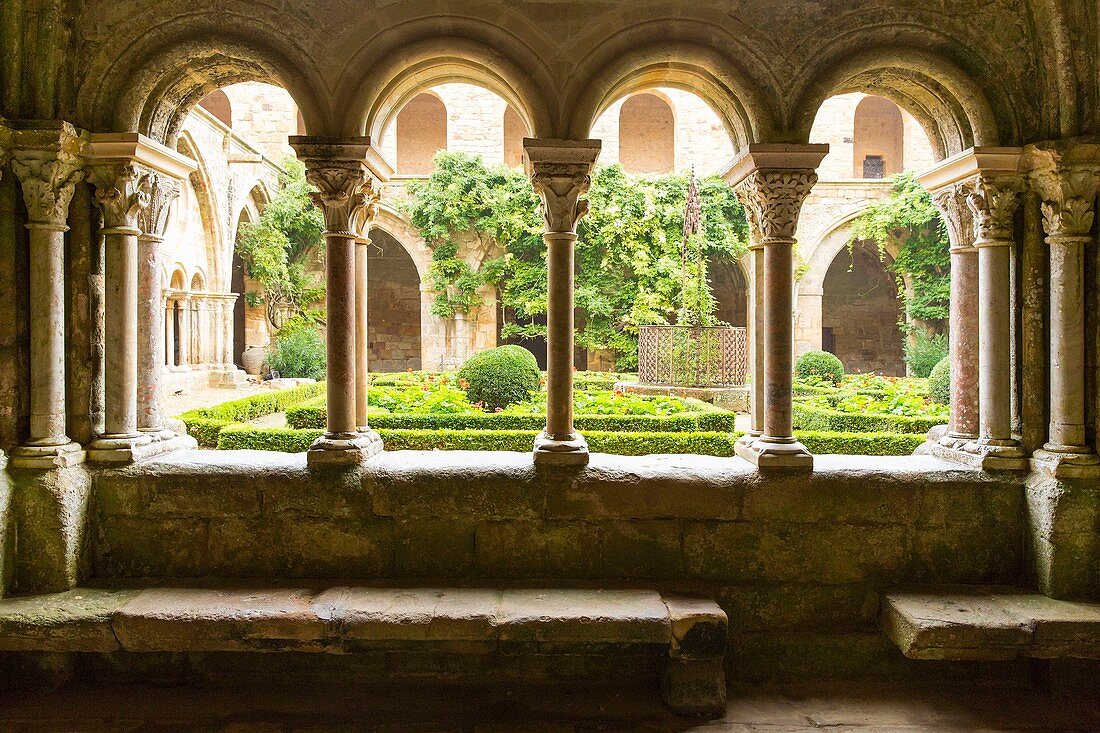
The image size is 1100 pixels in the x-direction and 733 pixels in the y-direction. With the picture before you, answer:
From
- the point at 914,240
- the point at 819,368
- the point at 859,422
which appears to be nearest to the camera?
the point at 859,422

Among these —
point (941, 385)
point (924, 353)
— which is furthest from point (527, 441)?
point (924, 353)

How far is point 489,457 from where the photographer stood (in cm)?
365

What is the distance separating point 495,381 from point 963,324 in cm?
496

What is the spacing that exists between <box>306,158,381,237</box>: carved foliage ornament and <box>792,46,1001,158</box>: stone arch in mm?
2231

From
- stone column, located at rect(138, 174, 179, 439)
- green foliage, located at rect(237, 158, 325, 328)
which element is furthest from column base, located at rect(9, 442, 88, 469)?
green foliage, located at rect(237, 158, 325, 328)

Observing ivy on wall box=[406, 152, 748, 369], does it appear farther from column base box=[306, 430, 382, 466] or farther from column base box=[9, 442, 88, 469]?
column base box=[9, 442, 88, 469]

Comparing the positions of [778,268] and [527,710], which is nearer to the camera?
[527,710]

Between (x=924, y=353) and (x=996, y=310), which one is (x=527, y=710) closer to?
(x=996, y=310)

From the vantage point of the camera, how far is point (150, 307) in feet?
12.5

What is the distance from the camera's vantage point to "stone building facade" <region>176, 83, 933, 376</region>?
46.9 feet

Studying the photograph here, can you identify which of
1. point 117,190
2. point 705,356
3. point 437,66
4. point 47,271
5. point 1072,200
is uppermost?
point 437,66

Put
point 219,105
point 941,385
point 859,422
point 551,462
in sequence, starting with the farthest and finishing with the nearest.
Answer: point 219,105
point 941,385
point 859,422
point 551,462

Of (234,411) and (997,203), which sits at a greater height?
(997,203)

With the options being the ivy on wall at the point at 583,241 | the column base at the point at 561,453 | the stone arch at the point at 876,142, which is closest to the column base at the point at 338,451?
the column base at the point at 561,453
